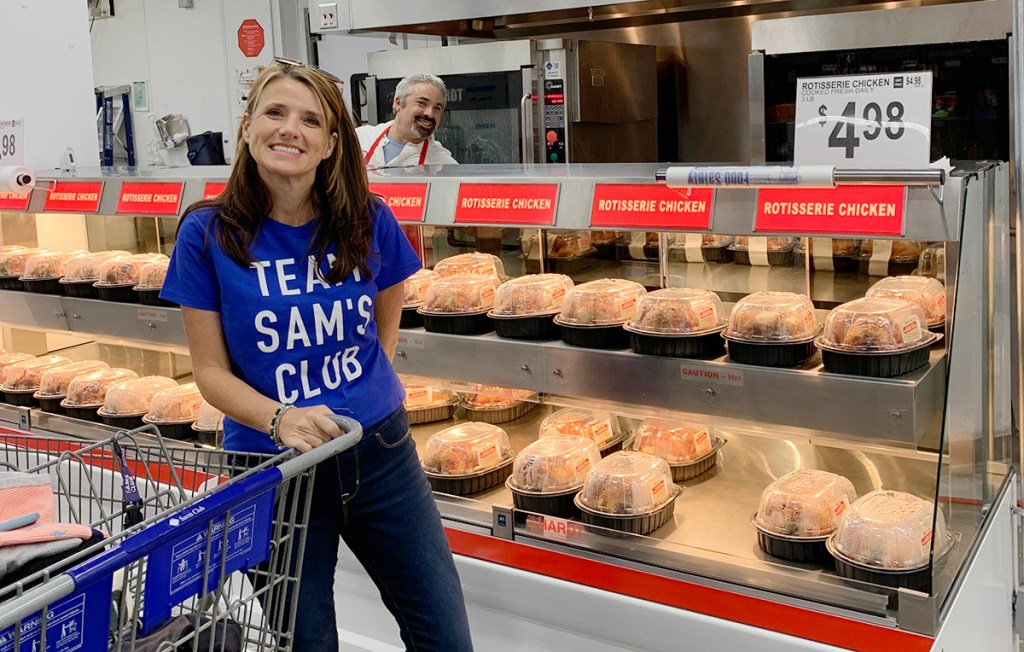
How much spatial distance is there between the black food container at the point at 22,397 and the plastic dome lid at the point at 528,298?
6.42 ft

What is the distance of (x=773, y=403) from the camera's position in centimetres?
214

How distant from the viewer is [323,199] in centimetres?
200

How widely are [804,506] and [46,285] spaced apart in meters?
2.65

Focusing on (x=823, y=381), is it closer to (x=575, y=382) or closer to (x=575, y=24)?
(x=575, y=382)

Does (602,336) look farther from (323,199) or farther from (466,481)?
(323,199)

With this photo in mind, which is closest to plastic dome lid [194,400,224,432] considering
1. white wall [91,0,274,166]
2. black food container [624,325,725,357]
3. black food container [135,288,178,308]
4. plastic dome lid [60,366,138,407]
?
black food container [135,288,178,308]

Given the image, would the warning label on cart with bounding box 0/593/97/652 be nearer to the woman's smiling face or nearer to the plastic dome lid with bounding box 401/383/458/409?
the woman's smiling face

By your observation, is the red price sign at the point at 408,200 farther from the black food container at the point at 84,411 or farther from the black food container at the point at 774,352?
the black food container at the point at 84,411

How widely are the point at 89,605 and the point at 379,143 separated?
12.2 feet

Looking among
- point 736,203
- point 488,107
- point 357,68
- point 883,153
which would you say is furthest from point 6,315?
point 357,68

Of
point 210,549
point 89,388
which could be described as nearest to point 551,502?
point 210,549

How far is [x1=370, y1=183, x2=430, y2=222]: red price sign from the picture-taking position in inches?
105

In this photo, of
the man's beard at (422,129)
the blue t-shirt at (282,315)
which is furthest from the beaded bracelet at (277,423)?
the man's beard at (422,129)

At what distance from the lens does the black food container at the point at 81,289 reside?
3479 mm
